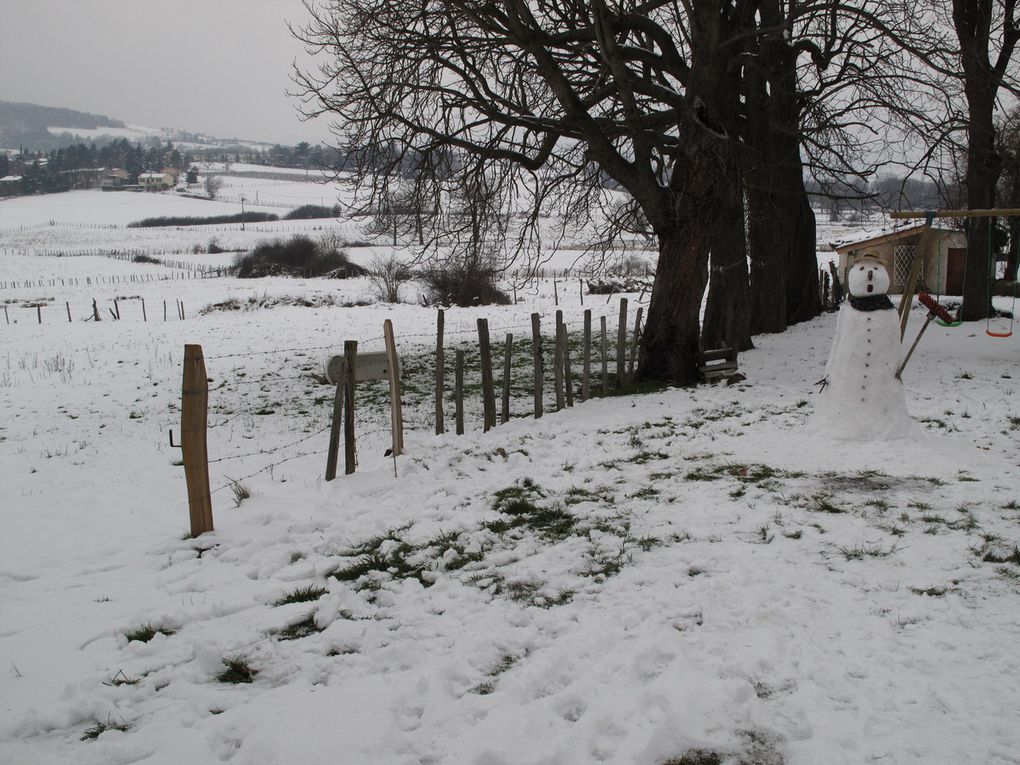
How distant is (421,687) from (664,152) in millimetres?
10616

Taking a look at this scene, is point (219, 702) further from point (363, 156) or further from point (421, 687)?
point (363, 156)

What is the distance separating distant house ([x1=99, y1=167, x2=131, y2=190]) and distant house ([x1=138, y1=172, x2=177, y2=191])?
2.76 m

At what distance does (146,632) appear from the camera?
3949 mm

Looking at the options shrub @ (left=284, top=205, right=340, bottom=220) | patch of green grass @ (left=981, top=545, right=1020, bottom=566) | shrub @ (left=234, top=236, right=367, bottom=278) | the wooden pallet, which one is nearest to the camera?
patch of green grass @ (left=981, top=545, right=1020, bottom=566)

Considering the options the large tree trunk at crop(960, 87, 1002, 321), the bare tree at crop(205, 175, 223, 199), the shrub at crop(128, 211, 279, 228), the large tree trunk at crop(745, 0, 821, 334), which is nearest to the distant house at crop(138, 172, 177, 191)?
the bare tree at crop(205, 175, 223, 199)

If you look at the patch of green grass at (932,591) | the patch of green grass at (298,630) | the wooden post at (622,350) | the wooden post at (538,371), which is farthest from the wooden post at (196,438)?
the wooden post at (622,350)

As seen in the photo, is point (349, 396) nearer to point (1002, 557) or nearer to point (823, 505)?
point (823, 505)

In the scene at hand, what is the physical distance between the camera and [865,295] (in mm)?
→ 6586

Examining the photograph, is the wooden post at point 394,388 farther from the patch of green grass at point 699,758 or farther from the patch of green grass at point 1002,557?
the patch of green grass at point 1002,557

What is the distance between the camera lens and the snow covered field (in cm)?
287

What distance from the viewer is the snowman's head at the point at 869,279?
652 centimetres

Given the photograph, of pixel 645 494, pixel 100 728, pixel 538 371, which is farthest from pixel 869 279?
pixel 100 728

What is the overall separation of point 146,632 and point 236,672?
0.87m

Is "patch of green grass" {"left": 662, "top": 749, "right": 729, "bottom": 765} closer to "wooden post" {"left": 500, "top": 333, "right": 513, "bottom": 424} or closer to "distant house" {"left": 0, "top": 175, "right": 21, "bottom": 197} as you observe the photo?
"wooden post" {"left": 500, "top": 333, "right": 513, "bottom": 424}
